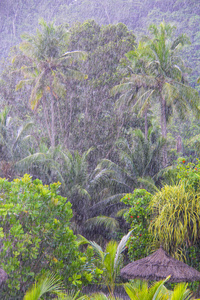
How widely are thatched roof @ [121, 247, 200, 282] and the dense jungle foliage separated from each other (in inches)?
23.4

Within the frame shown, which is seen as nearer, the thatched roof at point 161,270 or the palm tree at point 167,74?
the thatched roof at point 161,270

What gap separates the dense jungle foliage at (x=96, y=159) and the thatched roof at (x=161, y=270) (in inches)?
23.4

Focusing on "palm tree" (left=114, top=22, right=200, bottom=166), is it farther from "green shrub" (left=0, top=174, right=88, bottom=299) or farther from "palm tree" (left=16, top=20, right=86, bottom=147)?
"green shrub" (left=0, top=174, right=88, bottom=299)

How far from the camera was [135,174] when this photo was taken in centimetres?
1371

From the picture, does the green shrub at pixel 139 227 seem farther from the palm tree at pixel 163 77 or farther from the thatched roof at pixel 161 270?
the palm tree at pixel 163 77

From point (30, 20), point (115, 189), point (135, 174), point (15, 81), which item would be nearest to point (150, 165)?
point (135, 174)

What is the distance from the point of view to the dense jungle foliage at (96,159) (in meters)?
5.51

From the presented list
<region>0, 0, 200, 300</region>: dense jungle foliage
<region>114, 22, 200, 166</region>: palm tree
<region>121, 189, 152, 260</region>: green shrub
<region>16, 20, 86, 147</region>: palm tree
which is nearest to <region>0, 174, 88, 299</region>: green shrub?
<region>0, 0, 200, 300</region>: dense jungle foliage

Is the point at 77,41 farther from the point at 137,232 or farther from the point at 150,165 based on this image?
the point at 137,232

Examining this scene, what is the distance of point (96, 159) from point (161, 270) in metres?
13.3

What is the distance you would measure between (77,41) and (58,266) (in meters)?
17.4

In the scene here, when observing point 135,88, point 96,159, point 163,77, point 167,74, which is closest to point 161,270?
point 163,77

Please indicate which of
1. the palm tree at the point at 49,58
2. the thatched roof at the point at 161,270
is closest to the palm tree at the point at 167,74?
the palm tree at the point at 49,58

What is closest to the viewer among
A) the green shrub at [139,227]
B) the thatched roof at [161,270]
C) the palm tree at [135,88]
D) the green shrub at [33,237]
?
the green shrub at [33,237]
